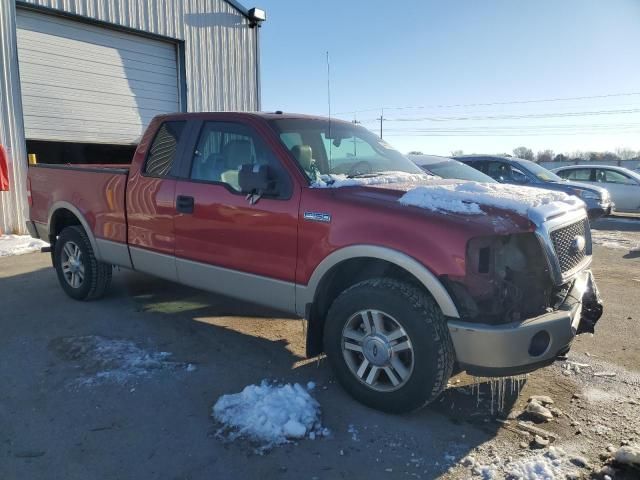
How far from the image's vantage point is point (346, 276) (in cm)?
370

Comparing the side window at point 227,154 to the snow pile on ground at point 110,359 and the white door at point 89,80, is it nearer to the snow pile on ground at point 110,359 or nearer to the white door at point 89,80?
the snow pile on ground at point 110,359

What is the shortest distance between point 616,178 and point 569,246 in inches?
563

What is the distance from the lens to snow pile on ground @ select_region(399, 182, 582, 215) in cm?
310

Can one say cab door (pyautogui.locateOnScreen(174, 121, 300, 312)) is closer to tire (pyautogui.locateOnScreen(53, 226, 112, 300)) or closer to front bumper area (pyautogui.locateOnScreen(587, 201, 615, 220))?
tire (pyautogui.locateOnScreen(53, 226, 112, 300))

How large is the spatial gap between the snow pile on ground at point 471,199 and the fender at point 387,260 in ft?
1.14

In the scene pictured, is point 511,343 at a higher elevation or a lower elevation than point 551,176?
lower

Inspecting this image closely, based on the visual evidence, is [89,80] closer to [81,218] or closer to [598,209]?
[81,218]

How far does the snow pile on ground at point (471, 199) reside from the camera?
122 inches

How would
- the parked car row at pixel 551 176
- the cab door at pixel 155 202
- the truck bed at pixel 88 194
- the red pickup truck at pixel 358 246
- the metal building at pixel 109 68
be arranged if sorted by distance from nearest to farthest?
the red pickup truck at pixel 358 246
the cab door at pixel 155 202
the truck bed at pixel 88 194
the parked car row at pixel 551 176
the metal building at pixel 109 68

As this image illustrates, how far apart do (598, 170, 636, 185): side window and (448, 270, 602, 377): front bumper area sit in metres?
14.5

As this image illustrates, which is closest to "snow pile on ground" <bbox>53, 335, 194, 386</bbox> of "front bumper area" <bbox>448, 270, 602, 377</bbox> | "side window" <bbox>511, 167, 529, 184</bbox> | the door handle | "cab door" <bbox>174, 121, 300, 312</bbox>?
"cab door" <bbox>174, 121, 300, 312</bbox>

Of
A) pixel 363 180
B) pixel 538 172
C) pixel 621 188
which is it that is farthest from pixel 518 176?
pixel 363 180

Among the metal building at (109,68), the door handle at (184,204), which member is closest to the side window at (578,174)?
the metal building at (109,68)

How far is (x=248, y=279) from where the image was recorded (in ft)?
13.0
